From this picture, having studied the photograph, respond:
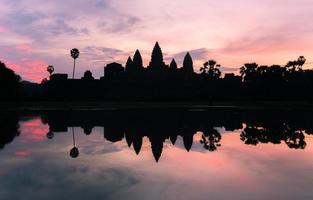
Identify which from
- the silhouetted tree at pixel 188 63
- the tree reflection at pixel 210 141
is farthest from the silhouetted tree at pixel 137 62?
the tree reflection at pixel 210 141

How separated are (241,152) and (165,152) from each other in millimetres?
3396

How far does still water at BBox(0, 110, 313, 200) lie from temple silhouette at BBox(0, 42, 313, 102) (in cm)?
6516

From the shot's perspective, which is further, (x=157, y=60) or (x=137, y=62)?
(x=137, y=62)

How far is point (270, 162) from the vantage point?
13703mm

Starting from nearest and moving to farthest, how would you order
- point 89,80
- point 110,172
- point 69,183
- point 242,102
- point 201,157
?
point 69,183 < point 110,172 < point 201,157 < point 242,102 < point 89,80

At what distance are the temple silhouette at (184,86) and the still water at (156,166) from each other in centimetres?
6516

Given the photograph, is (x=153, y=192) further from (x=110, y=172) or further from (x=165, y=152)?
(x=165, y=152)

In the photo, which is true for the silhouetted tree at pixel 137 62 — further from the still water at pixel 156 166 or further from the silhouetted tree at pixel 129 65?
the still water at pixel 156 166

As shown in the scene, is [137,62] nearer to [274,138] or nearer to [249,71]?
[249,71]

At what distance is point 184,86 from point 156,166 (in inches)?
3952

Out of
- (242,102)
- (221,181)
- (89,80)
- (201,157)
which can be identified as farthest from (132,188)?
(89,80)

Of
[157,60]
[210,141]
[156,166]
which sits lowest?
[210,141]

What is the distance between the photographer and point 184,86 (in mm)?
112562

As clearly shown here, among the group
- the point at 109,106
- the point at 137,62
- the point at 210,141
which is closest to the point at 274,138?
the point at 210,141
